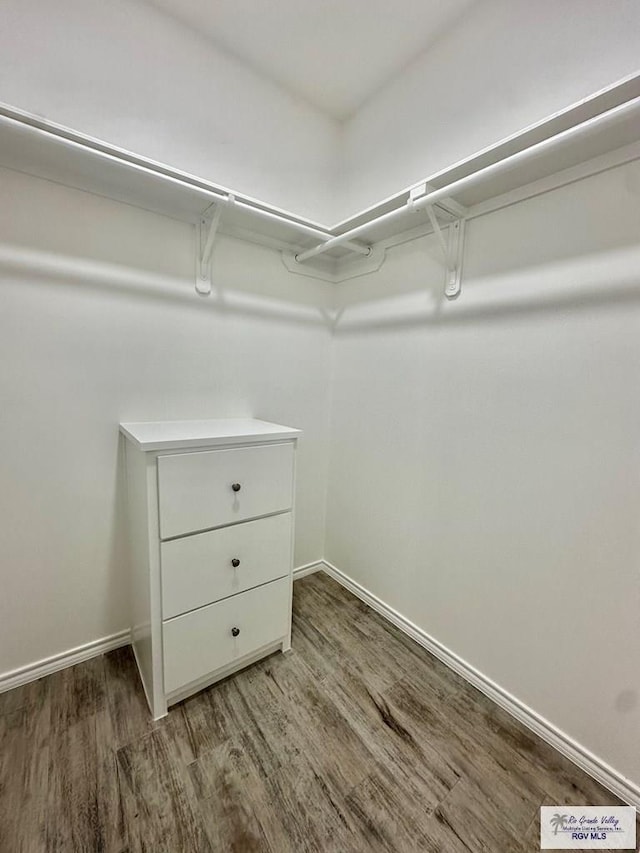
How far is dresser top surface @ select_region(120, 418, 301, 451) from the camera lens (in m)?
1.11

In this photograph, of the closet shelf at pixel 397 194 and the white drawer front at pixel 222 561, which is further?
the white drawer front at pixel 222 561

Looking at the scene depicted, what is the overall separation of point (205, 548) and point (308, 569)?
1093 mm

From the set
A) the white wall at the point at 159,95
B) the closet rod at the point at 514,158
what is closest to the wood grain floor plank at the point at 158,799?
the closet rod at the point at 514,158

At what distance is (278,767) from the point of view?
1.07 meters

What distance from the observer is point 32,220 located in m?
1.21

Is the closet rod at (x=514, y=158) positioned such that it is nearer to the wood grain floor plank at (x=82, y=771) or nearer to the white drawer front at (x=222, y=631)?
the white drawer front at (x=222, y=631)

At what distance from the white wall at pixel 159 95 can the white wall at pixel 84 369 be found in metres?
0.26

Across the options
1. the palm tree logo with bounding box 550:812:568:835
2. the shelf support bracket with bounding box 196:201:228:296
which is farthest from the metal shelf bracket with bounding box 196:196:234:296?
Answer: the palm tree logo with bounding box 550:812:568:835

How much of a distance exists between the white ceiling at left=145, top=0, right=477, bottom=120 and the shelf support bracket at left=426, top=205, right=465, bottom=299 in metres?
0.72

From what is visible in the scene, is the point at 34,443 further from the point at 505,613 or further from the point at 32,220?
the point at 505,613

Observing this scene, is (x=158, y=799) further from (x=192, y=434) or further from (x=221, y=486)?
(x=192, y=434)

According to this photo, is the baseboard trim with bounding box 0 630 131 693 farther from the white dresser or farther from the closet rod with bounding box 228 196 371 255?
the closet rod with bounding box 228 196 371 255

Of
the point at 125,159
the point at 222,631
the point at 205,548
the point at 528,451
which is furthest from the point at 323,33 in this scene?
the point at 222,631

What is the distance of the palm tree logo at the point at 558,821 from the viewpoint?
96 centimetres
